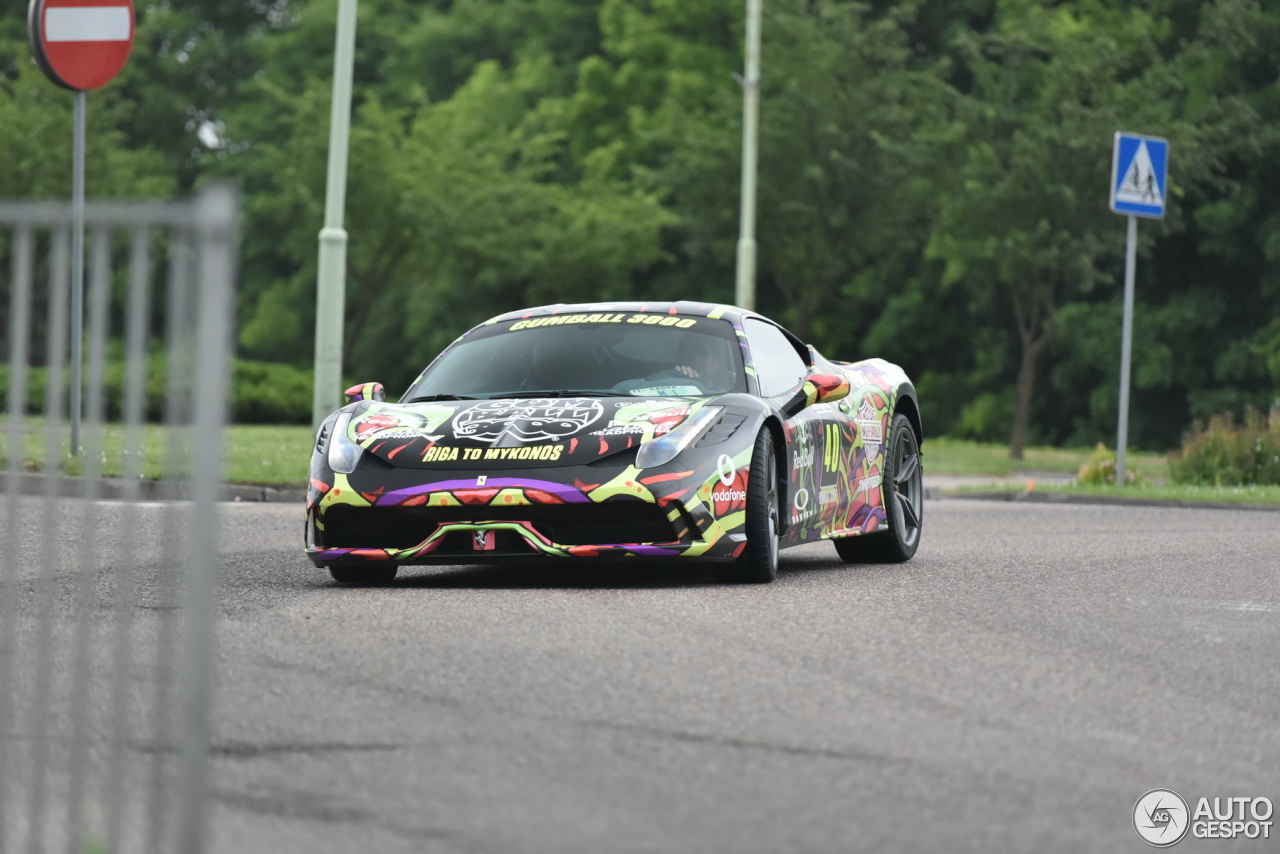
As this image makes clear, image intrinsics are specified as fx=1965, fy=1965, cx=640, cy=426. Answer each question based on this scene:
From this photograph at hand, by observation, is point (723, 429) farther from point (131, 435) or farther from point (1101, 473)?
point (1101, 473)

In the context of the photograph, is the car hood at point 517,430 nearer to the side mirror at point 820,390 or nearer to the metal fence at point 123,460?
the side mirror at point 820,390


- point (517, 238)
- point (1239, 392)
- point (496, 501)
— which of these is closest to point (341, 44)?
point (496, 501)

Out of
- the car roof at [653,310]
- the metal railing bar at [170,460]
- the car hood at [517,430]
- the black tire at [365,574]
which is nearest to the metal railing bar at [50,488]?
the metal railing bar at [170,460]

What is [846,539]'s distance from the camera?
1051 cm

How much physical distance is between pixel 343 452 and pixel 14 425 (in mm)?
4182

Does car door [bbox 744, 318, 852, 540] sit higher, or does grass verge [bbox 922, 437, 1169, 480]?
car door [bbox 744, 318, 852, 540]

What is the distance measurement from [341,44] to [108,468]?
14.2 metres

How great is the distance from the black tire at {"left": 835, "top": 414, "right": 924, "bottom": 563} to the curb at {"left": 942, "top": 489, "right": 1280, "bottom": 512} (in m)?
6.81

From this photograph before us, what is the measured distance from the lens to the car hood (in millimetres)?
8148

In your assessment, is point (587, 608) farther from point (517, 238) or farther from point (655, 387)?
point (517, 238)

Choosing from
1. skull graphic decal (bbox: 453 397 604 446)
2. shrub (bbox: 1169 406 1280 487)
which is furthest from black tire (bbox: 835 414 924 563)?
shrub (bbox: 1169 406 1280 487)

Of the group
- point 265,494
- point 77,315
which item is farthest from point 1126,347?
point 77,315

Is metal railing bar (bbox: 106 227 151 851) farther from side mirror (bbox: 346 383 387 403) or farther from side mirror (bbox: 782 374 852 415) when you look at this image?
side mirror (bbox: 782 374 852 415)

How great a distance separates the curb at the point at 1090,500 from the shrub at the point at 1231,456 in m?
2.50
